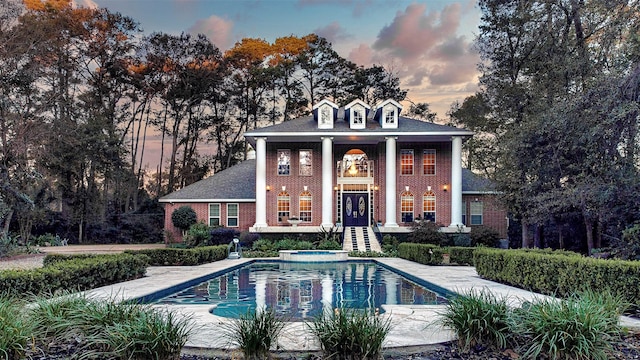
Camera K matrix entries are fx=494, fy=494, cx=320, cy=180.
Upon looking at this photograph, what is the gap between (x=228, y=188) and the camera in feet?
101

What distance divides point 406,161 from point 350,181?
3.61m

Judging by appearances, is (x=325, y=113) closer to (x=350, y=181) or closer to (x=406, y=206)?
(x=350, y=181)

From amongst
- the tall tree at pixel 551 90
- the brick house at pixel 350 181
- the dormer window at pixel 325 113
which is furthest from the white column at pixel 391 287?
the dormer window at pixel 325 113

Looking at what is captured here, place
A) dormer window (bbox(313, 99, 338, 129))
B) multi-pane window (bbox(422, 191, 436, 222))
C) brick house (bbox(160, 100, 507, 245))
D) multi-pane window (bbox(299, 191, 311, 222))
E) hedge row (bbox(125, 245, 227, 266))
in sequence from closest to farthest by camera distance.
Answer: hedge row (bbox(125, 245, 227, 266))
brick house (bbox(160, 100, 507, 245))
dormer window (bbox(313, 99, 338, 129))
multi-pane window (bbox(422, 191, 436, 222))
multi-pane window (bbox(299, 191, 311, 222))

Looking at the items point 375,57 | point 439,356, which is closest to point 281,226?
point 375,57

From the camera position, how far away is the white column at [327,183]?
2802 centimetres

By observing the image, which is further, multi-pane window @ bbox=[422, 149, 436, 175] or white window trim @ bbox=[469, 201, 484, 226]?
white window trim @ bbox=[469, 201, 484, 226]

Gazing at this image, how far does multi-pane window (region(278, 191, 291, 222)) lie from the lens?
2948cm

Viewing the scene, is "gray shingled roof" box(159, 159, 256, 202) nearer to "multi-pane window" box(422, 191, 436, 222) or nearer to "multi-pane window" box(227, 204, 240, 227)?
"multi-pane window" box(227, 204, 240, 227)

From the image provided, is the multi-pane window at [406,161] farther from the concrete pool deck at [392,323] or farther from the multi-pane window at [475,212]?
the concrete pool deck at [392,323]

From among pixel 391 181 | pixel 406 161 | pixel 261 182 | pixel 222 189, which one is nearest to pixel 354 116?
pixel 406 161

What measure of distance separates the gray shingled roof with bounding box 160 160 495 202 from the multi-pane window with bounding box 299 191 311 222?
2.99 metres

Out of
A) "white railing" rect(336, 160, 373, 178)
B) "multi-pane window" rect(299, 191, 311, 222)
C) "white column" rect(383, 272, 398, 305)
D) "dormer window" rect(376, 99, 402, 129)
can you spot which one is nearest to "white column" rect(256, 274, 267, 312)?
"white column" rect(383, 272, 398, 305)

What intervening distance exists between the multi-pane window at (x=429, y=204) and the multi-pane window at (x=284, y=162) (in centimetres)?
834
